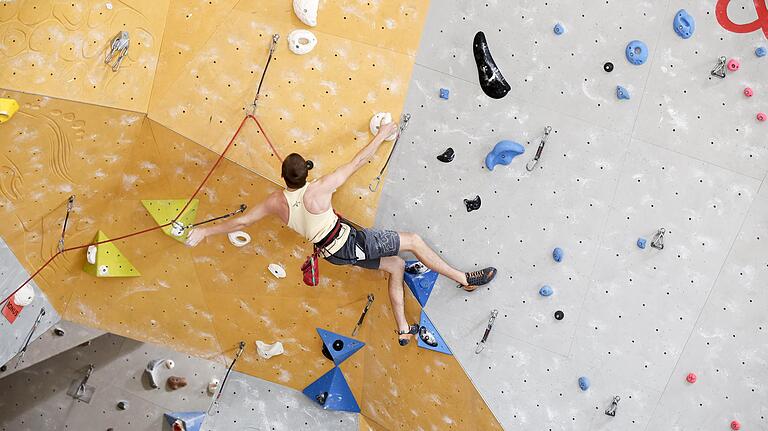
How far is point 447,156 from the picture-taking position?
517 centimetres

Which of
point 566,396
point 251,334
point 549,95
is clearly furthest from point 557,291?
A: point 251,334

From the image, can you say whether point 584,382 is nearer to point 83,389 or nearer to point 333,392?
point 333,392

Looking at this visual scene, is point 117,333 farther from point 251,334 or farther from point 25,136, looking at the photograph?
point 25,136

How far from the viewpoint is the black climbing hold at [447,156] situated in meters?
5.16

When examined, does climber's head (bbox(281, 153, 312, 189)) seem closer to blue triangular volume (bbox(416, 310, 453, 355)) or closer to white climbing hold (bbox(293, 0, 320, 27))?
white climbing hold (bbox(293, 0, 320, 27))

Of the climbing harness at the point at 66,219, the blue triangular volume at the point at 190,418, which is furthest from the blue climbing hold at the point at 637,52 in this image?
the blue triangular volume at the point at 190,418

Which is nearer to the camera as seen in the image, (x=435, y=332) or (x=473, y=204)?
(x=473, y=204)

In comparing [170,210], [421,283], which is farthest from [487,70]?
[170,210]

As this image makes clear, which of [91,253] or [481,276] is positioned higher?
[481,276]

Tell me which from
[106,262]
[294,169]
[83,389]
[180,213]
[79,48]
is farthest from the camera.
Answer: [83,389]

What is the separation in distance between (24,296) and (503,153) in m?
2.94

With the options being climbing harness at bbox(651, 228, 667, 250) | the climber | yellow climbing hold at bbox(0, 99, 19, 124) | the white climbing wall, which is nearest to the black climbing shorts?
the climber

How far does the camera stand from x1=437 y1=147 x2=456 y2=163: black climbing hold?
5164 millimetres

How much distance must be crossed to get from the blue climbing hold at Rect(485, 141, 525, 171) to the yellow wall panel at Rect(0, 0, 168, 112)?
6.29 ft
